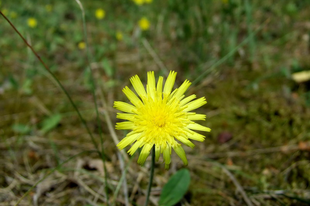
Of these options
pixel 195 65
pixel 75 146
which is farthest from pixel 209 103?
pixel 75 146

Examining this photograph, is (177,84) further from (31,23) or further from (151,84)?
(31,23)

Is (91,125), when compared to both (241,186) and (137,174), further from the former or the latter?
(241,186)

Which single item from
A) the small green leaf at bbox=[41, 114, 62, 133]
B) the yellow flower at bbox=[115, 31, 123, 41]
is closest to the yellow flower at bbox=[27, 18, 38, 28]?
the yellow flower at bbox=[115, 31, 123, 41]

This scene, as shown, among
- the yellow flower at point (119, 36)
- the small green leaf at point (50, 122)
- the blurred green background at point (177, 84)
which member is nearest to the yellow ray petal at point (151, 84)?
the blurred green background at point (177, 84)

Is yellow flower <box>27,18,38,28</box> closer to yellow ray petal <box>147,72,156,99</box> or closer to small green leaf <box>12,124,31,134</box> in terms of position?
small green leaf <box>12,124,31,134</box>

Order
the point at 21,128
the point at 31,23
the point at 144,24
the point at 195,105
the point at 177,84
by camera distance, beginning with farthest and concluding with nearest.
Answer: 1. the point at 31,23
2. the point at 144,24
3. the point at 177,84
4. the point at 21,128
5. the point at 195,105

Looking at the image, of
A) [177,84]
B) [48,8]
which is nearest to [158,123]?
[177,84]
